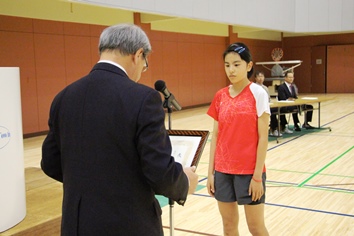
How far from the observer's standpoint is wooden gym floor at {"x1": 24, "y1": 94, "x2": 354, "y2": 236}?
3979 millimetres

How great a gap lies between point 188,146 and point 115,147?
776mm

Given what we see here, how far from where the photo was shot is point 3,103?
1.91 metres

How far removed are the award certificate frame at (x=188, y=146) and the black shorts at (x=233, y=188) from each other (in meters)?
0.49

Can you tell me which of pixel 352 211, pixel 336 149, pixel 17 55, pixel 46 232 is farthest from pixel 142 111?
pixel 17 55

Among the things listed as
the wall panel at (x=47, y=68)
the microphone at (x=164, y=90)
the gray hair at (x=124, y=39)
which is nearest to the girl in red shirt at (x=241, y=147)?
the microphone at (x=164, y=90)

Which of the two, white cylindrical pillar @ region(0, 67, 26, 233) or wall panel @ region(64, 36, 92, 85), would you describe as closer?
white cylindrical pillar @ region(0, 67, 26, 233)

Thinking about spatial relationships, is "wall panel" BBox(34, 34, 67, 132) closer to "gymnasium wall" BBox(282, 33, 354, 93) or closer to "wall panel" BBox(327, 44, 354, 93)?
"gymnasium wall" BBox(282, 33, 354, 93)

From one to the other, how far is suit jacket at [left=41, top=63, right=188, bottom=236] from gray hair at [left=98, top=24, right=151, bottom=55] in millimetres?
77

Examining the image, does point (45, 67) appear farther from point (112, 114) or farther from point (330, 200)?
point (112, 114)

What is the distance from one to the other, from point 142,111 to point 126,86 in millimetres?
121

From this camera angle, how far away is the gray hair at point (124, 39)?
1572 millimetres

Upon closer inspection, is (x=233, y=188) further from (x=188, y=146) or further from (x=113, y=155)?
(x=113, y=155)

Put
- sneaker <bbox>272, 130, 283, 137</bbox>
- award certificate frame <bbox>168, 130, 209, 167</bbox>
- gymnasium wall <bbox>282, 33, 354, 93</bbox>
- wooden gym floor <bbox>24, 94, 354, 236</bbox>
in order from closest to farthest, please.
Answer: award certificate frame <bbox>168, 130, 209, 167</bbox> < wooden gym floor <bbox>24, 94, 354, 236</bbox> < sneaker <bbox>272, 130, 283, 137</bbox> < gymnasium wall <bbox>282, 33, 354, 93</bbox>

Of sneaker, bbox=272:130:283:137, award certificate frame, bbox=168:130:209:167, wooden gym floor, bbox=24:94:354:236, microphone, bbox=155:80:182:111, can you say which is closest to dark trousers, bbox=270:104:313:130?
sneaker, bbox=272:130:283:137
